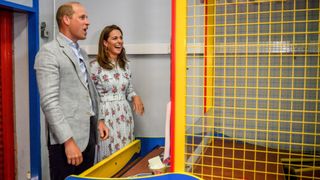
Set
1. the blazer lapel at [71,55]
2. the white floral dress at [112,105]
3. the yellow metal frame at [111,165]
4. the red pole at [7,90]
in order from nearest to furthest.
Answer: the yellow metal frame at [111,165]
the blazer lapel at [71,55]
the white floral dress at [112,105]
the red pole at [7,90]

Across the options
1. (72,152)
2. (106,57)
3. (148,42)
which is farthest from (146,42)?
(72,152)

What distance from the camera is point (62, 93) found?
181cm

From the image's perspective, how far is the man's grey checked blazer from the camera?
1714 millimetres

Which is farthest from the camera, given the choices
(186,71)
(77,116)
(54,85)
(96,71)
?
(96,71)

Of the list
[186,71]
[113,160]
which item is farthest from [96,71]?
[186,71]

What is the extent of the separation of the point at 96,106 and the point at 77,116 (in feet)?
0.74

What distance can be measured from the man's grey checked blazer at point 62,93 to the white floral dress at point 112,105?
454 millimetres

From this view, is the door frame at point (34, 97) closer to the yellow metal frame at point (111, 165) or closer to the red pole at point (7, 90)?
the red pole at point (7, 90)

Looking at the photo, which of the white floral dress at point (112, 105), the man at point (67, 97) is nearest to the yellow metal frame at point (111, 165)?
the man at point (67, 97)

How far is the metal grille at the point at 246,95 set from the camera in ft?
3.75

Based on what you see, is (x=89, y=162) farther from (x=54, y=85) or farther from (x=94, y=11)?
(x=94, y=11)

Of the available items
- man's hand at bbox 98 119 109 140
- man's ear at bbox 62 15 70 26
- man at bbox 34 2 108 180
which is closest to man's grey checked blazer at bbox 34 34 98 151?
man at bbox 34 2 108 180

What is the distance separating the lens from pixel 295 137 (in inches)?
85.3

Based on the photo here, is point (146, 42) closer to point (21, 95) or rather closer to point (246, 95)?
point (21, 95)
